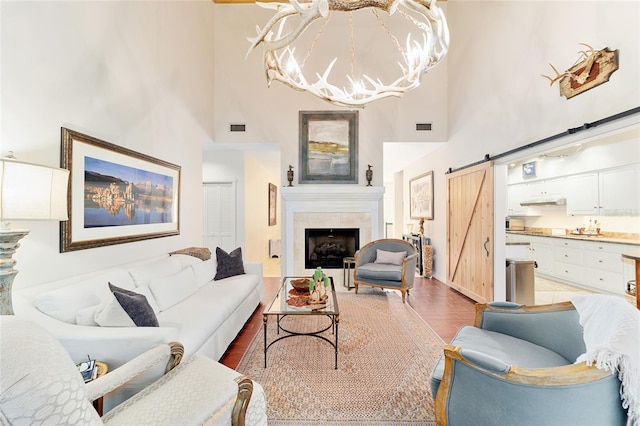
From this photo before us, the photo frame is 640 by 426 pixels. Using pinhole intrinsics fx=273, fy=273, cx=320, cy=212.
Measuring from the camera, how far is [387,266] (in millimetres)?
4535

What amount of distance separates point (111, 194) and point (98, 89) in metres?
0.99

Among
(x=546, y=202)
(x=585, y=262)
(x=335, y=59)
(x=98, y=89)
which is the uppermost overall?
(x=335, y=59)

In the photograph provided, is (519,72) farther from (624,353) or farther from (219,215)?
(219,215)

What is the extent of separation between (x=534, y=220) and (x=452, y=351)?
694 cm

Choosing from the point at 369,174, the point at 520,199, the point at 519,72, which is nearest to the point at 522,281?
the point at 519,72

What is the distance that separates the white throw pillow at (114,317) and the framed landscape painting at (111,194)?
81cm

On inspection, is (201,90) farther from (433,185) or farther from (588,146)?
(588,146)

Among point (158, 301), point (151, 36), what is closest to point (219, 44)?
point (151, 36)

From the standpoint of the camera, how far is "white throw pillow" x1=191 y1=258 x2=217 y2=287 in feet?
11.0

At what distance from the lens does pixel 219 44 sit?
5391 millimetres

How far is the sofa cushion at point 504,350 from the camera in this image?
1.64m

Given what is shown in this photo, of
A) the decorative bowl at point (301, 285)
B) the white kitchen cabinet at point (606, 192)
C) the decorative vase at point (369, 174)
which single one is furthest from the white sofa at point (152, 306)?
the white kitchen cabinet at point (606, 192)

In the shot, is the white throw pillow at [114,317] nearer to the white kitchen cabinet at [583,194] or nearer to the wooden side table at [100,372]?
the wooden side table at [100,372]

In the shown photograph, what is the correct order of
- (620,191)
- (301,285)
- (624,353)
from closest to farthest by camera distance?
(624,353), (301,285), (620,191)
